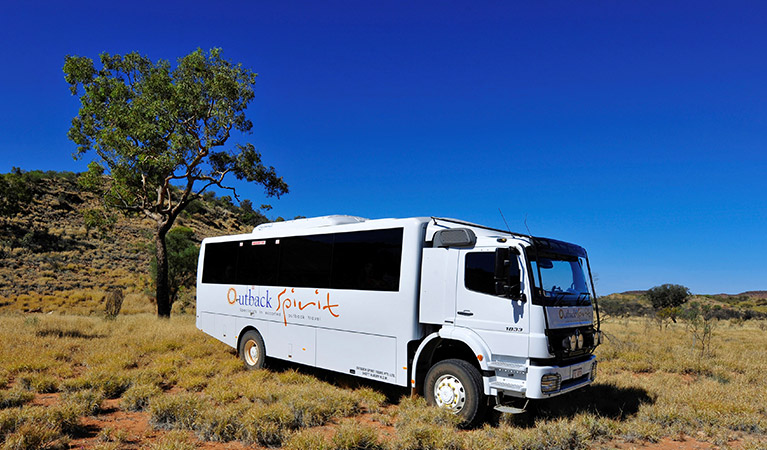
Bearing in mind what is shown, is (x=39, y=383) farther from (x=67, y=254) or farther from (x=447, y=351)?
(x=67, y=254)

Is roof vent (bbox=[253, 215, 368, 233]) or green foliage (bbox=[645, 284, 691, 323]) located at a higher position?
roof vent (bbox=[253, 215, 368, 233])

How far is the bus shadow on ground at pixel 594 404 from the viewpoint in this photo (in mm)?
7926

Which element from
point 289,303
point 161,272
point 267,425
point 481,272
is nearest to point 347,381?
point 289,303

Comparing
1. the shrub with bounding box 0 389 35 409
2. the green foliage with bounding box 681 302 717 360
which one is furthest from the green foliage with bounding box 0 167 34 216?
the green foliage with bounding box 681 302 717 360

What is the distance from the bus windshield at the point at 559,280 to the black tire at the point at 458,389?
66.7 inches

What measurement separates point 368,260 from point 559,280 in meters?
3.55

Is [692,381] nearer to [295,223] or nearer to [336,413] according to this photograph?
[336,413]

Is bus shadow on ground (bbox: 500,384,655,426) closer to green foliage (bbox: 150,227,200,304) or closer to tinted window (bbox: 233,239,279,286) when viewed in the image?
tinted window (bbox: 233,239,279,286)

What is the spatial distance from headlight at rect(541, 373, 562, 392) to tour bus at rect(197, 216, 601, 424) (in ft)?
0.06

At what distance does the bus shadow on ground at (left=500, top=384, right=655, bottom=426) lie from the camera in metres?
7.93

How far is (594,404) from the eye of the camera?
8.63 m

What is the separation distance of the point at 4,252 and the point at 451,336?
44020 mm

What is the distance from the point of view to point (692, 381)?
36.0 feet

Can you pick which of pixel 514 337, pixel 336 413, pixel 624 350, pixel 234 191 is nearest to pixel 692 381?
pixel 624 350
